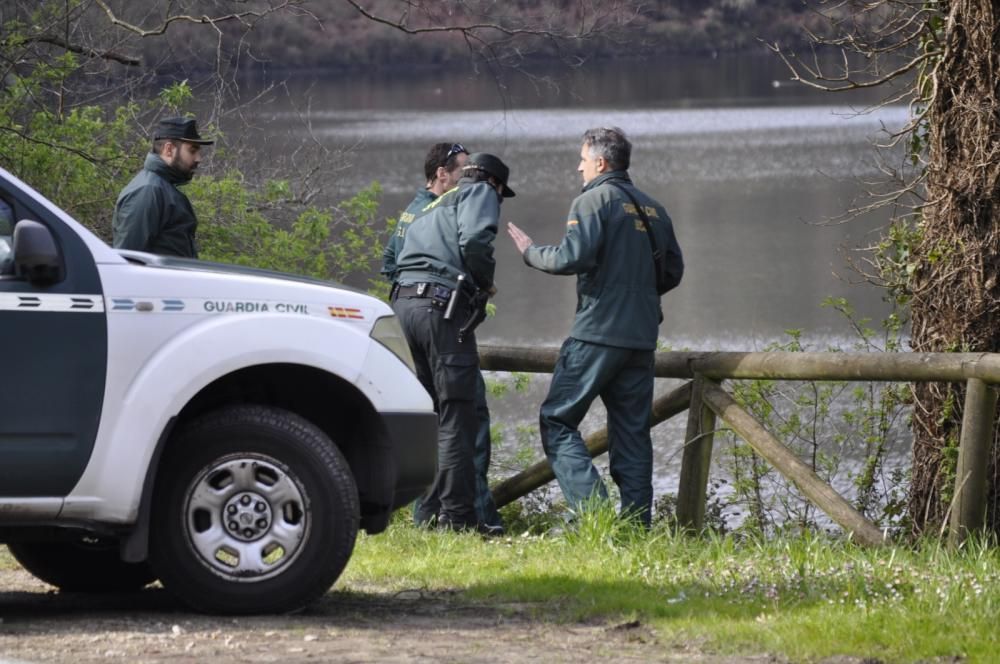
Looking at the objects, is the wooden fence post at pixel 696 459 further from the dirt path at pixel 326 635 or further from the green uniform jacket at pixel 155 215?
the green uniform jacket at pixel 155 215

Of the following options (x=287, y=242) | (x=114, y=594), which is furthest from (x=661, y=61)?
(x=114, y=594)

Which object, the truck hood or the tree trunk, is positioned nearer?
the truck hood

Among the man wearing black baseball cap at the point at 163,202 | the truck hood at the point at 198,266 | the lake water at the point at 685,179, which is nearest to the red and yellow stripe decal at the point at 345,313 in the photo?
the truck hood at the point at 198,266

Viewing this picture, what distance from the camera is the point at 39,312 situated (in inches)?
213

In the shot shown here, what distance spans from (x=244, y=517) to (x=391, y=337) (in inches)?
34.0

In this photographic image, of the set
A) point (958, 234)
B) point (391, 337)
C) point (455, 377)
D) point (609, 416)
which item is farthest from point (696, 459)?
point (391, 337)

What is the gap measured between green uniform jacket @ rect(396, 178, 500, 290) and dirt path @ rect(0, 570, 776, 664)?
210 centimetres

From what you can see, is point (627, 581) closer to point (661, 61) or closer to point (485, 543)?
point (485, 543)

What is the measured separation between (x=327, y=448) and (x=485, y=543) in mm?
2089

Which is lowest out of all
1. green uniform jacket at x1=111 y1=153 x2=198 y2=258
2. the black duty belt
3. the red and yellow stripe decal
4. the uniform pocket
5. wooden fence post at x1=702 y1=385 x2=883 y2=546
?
wooden fence post at x1=702 y1=385 x2=883 y2=546

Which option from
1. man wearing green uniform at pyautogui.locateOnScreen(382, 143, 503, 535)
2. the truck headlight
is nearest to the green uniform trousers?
man wearing green uniform at pyautogui.locateOnScreen(382, 143, 503, 535)

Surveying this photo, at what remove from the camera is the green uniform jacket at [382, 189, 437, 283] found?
8.40 m

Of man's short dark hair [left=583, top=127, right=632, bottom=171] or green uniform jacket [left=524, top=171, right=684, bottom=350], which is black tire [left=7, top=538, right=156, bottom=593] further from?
man's short dark hair [left=583, top=127, right=632, bottom=171]

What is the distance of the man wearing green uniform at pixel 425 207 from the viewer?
841cm
